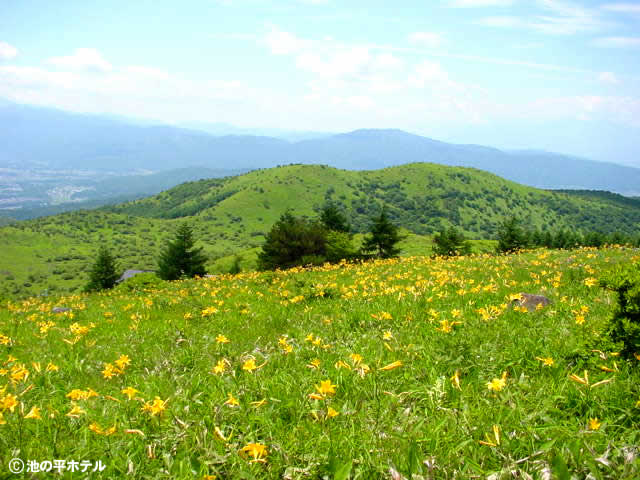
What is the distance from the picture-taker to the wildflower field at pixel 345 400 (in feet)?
8.61

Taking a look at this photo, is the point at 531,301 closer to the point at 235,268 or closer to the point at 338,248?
the point at 338,248

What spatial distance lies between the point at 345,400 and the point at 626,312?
319cm

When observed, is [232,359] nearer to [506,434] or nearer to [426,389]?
[426,389]

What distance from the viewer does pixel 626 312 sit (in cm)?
410

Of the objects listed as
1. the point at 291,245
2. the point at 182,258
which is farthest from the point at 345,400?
the point at 182,258

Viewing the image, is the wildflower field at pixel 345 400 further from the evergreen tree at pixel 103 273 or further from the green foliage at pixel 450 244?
the evergreen tree at pixel 103 273

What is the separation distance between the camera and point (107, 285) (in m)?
63.6

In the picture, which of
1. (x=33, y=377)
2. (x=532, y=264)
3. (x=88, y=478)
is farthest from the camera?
(x=532, y=264)

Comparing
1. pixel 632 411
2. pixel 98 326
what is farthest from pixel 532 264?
pixel 98 326

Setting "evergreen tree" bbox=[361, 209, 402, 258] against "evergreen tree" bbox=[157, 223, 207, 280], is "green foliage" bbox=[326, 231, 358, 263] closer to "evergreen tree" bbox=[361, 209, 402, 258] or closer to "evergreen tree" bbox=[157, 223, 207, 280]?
"evergreen tree" bbox=[361, 209, 402, 258]

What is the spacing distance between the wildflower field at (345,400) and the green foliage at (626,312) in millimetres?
178

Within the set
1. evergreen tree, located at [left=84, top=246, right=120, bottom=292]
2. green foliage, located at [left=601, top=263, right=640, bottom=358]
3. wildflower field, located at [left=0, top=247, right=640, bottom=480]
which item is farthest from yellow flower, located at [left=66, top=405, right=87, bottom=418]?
evergreen tree, located at [left=84, top=246, right=120, bottom=292]

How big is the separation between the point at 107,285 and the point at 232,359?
224ft

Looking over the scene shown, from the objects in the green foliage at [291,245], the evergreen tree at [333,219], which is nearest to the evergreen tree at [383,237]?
the evergreen tree at [333,219]
